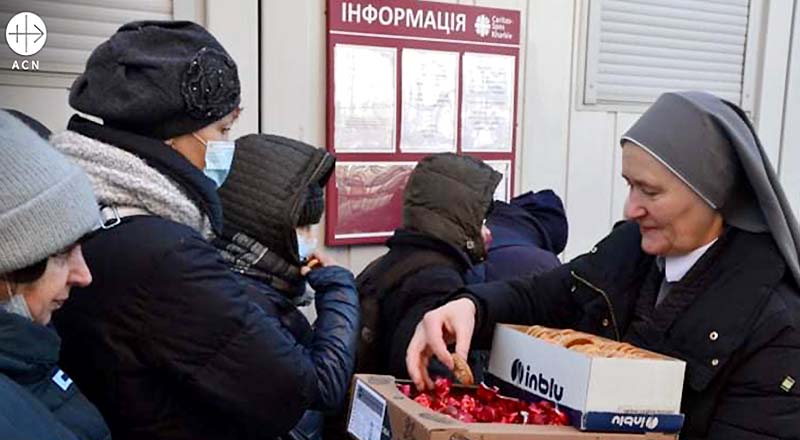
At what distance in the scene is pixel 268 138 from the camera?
1897mm

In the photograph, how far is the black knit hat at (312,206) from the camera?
186 centimetres

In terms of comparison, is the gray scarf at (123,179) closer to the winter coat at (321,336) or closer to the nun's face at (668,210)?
the winter coat at (321,336)

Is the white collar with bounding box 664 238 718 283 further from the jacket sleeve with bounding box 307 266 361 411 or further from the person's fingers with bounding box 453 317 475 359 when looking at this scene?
the jacket sleeve with bounding box 307 266 361 411

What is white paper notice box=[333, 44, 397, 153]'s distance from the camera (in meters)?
2.46

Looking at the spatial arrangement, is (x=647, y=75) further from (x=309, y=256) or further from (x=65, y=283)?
(x=65, y=283)

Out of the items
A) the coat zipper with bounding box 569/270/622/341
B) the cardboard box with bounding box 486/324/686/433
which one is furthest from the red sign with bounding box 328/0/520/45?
the cardboard box with bounding box 486/324/686/433

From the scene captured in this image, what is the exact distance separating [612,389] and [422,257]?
43.9 inches

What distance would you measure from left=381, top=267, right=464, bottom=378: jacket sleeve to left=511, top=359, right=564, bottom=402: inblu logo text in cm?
74

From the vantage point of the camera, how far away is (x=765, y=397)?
3.77 ft

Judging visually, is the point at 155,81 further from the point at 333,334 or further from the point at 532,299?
the point at 532,299

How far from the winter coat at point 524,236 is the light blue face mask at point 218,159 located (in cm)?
85

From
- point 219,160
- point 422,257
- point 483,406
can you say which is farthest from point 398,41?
point 483,406

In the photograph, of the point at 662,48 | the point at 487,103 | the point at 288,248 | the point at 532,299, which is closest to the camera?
the point at 532,299

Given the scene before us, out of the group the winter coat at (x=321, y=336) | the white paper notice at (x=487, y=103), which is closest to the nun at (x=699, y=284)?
the winter coat at (x=321, y=336)
